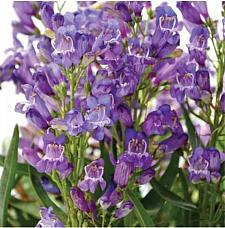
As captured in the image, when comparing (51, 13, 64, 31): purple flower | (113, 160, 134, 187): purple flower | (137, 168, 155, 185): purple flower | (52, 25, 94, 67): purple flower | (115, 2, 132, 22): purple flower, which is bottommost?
(137, 168, 155, 185): purple flower

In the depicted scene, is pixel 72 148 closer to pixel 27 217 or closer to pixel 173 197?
pixel 173 197

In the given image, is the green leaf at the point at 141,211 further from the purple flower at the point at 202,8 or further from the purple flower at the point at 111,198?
the purple flower at the point at 202,8

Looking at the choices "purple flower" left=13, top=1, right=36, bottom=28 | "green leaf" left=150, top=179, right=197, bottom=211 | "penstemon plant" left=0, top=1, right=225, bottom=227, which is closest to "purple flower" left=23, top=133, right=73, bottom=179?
"penstemon plant" left=0, top=1, right=225, bottom=227

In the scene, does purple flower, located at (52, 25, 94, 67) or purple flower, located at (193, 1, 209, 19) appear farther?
purple flower, located at (193, 1, 209, 19)

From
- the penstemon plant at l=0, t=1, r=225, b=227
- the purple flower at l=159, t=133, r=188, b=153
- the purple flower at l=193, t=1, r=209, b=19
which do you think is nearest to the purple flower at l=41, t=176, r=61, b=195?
the penstemon plant at l=0, t=1, r=225, b=227

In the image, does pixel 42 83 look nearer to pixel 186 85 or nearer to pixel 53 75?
pixel 53 75

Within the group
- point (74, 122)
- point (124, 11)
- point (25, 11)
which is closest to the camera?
point (74, 122)

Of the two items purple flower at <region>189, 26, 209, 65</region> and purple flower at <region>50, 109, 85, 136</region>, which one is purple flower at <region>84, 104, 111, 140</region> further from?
purple flower at <region>189, 26, 209, 65</region>

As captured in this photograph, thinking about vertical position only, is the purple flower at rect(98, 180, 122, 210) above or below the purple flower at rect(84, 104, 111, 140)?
below

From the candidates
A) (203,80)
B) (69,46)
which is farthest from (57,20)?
(203,80)
